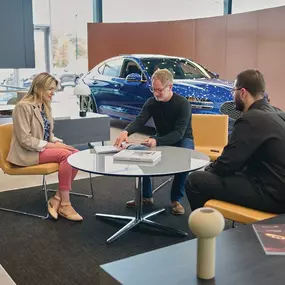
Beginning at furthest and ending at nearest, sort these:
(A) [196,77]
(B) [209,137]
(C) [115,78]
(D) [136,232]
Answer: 1. (C) [115,78]
2. (A) [196,77]
3. (B) [209,137]
4. (D) [136,232]


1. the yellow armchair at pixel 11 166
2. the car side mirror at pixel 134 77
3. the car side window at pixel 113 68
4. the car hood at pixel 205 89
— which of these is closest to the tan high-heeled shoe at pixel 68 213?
the yellow armchair at pixel 11 166

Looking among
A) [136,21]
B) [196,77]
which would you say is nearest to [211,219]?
[196,77]

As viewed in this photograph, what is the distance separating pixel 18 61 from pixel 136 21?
677 cm

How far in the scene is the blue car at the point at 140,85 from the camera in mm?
6215

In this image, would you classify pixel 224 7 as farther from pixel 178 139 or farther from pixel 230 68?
pixel 178 139

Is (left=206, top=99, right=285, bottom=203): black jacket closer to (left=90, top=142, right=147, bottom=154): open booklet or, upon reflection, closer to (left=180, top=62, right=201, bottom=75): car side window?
(left=90, top=142, right=147, bottom=154): open booklet

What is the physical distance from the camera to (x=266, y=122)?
7.98 ft

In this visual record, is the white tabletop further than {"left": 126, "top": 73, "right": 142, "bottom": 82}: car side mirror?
No

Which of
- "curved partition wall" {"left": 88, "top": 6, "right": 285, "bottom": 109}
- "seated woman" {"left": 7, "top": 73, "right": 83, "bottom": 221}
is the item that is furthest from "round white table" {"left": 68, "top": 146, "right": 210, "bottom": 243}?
"curved partition wall" {"left": 88, "top": 6, "right": 285, "bottom": 109}

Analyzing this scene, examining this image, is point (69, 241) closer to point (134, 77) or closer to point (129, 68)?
point (134, 77)

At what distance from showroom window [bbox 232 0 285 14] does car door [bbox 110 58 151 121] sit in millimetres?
2765

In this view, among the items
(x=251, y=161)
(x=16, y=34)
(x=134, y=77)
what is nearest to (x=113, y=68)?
(x=134, y=77)

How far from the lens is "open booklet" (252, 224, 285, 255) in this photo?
160 centimetres

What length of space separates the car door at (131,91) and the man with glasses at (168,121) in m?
3.26
